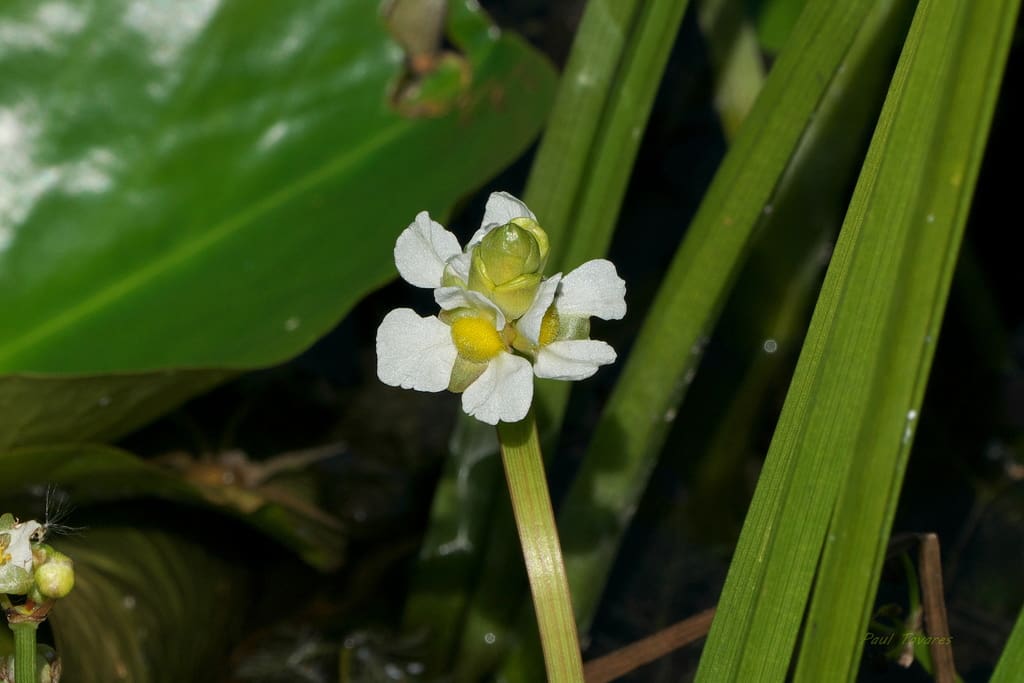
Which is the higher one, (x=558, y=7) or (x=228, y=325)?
(x=558, y=7)

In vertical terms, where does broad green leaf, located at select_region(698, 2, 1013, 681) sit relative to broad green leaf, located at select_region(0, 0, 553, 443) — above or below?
below

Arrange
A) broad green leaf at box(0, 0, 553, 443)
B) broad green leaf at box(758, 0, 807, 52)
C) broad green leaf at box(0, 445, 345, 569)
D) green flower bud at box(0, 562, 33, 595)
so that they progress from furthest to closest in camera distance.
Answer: broad green leaf at box(758, 0, 807, 52) < broad green leaf at box(0, 0, 553, 443) < broad green leaf at box(0, 445, 345, 569) < green flower bud at box(0, 562, 33, 595)

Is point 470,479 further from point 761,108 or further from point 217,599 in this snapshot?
point 761,108

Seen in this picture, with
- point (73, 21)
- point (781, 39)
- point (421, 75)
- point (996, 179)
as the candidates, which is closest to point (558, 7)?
point (781, 39)

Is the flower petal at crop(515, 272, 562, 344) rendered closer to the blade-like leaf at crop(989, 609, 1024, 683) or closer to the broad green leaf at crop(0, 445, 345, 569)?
the blade-like leaf at crop(989, 609, 1024, 683)

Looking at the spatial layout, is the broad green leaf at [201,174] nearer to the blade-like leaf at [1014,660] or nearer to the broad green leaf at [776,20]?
the broad green leaf at [776,20]

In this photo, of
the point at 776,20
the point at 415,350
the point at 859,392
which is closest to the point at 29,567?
the point at 415,350

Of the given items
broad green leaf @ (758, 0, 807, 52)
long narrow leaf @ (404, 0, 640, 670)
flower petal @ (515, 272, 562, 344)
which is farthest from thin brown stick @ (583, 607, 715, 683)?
broad green leaf @ (758, 0, 807, 52)
